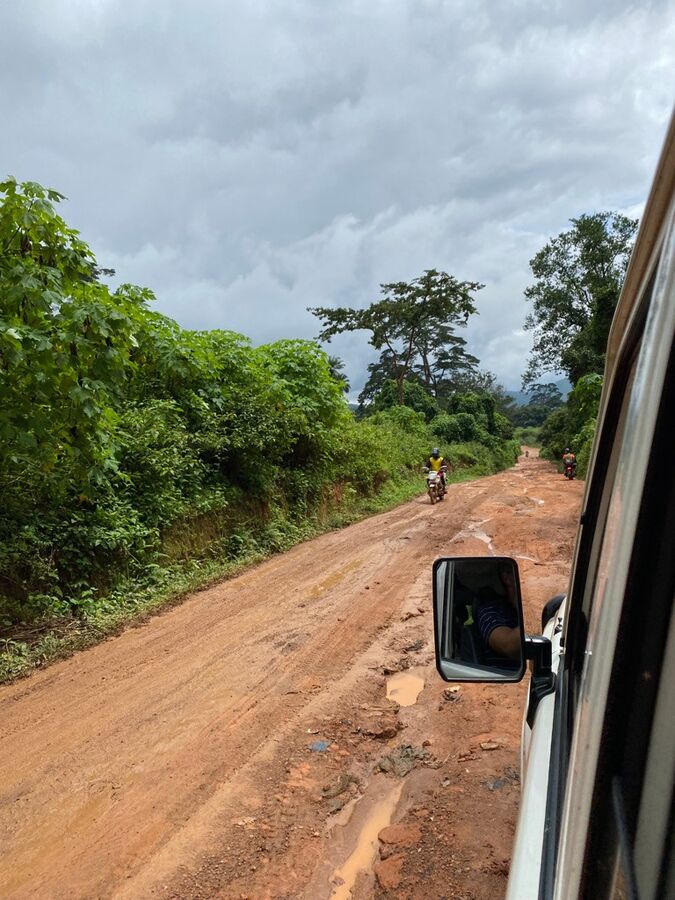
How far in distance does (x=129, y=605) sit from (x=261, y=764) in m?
3.53

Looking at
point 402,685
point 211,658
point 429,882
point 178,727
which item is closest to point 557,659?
point 429,882

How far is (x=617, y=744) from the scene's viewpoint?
0.74m

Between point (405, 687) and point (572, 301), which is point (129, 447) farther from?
point (572, 301)

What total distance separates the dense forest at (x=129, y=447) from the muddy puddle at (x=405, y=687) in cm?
A: 311

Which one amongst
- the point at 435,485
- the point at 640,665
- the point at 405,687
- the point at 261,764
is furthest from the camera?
the point at 435,485

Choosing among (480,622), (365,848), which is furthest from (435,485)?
(480,622)

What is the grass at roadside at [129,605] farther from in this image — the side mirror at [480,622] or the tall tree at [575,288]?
the tall tree at [575,288]

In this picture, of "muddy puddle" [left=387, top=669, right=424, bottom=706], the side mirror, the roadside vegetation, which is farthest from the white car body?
the roadside vegetation

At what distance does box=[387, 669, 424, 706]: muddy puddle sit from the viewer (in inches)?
165

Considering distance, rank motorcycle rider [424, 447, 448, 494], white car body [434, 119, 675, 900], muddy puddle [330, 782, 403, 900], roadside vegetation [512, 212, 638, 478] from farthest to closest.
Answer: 1. roadside vegetation [512, 212, 638, 478]
2. motorcycle rider [424, 447, 448, 494]
3. muddy puddle [330, 782, 403, 900]
4. white car body [434, 119, 675, 900]

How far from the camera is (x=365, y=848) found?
2768 millimetres

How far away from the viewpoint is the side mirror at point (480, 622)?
1.67 meters

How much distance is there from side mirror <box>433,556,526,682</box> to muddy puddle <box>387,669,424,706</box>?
264 centimetres

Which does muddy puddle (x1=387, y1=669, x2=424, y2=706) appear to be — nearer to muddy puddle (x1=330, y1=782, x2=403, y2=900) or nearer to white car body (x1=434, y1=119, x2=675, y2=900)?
muddy puddle (x1=330, y1=782, x2=403, y2=900)
